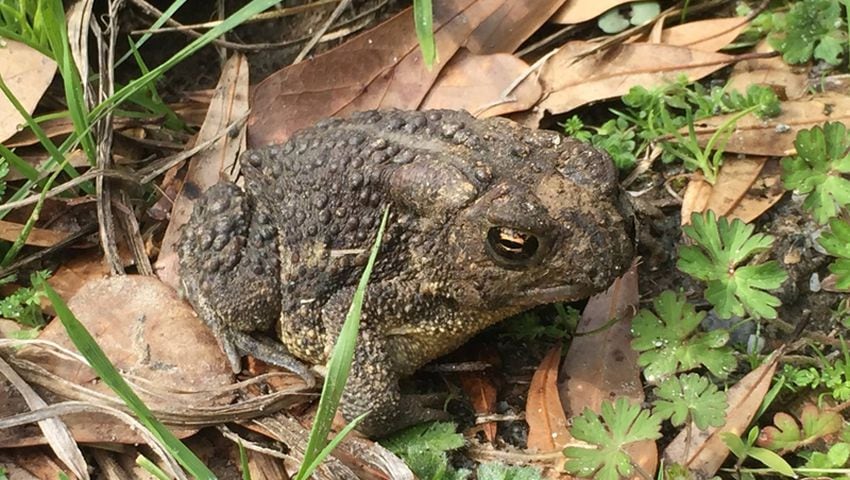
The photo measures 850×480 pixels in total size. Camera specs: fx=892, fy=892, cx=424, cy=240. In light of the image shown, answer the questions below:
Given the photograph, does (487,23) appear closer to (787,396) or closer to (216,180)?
(216,180)

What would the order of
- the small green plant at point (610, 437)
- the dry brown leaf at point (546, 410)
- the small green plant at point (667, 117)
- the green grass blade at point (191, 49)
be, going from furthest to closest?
1. the small green plant at point (667, 117)
2. the green grass blade at point (191, 49)
3. the dry brown leaf at point (546, 410)
4. the small green plant at point (610, 437)

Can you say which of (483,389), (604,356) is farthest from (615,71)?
(483,389)

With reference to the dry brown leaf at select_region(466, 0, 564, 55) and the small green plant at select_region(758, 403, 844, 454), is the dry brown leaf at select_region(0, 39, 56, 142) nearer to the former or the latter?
the dry brown leaf at select_region(466, 0, 564, 55)

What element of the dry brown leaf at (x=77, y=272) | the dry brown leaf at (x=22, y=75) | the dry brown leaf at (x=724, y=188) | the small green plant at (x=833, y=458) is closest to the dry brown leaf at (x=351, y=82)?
the dry brown leaf at (x=77, y=272)

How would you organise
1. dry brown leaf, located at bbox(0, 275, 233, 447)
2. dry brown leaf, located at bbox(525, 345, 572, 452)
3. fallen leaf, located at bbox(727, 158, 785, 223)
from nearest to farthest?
1. dry brown leaf, located at bbox(525, 345, 572, 452)
2. dry brown leaf, located at bbox(0, 275, 233, 447)
3. fallen leaf, located at bbox(727, 158, 785, 223)

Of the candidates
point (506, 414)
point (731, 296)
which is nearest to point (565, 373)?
point (506, 414)

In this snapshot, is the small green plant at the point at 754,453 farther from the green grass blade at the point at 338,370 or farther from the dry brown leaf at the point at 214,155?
the dry brown leaf at the point at 214,155

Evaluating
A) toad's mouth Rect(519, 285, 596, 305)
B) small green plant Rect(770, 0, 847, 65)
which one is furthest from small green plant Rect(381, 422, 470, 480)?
small green plant Rect(770, 0, 847, 65)
